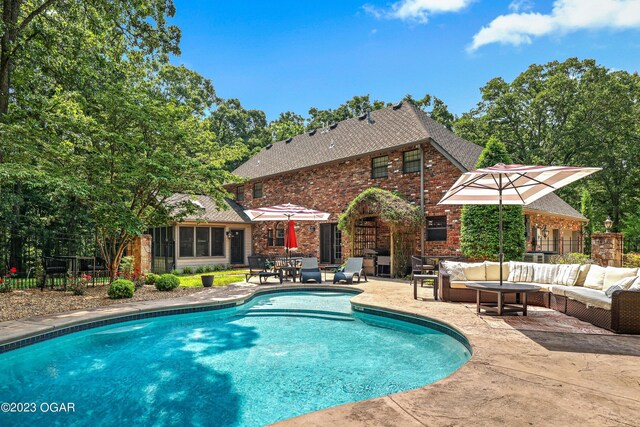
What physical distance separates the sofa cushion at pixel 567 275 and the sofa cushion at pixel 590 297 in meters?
0.47

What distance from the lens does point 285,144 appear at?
75.7 ft

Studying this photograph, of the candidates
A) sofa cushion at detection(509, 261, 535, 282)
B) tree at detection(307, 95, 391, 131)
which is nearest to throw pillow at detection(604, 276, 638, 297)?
sofa cushion at detection(509, 261, 535, 282)

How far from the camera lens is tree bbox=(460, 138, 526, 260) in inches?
454

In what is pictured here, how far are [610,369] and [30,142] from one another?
12.6 metres

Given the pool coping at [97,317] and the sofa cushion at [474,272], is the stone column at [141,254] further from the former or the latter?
the sofa cushion at [474,272]

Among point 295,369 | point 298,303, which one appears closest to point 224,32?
point 298,303

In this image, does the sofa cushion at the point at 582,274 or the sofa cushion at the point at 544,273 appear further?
the sofa cushion at the point at 544,273

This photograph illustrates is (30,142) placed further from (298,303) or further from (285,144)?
(285,144)

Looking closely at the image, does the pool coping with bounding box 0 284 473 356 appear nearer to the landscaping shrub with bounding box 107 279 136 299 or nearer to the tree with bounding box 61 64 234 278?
the landscaping shrub with bounding box 107 279 136 299

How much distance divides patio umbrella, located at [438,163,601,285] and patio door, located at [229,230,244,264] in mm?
13743

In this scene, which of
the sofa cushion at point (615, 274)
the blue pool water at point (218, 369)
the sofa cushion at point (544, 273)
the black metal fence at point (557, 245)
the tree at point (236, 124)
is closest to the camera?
the blue pool water at point (218, 369)

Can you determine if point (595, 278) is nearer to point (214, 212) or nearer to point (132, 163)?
point (132, 163)

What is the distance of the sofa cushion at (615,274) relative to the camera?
21.1ft

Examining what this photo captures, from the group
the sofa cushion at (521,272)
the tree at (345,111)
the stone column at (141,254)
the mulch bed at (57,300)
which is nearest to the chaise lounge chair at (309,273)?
the mulch bed at (57,300)
